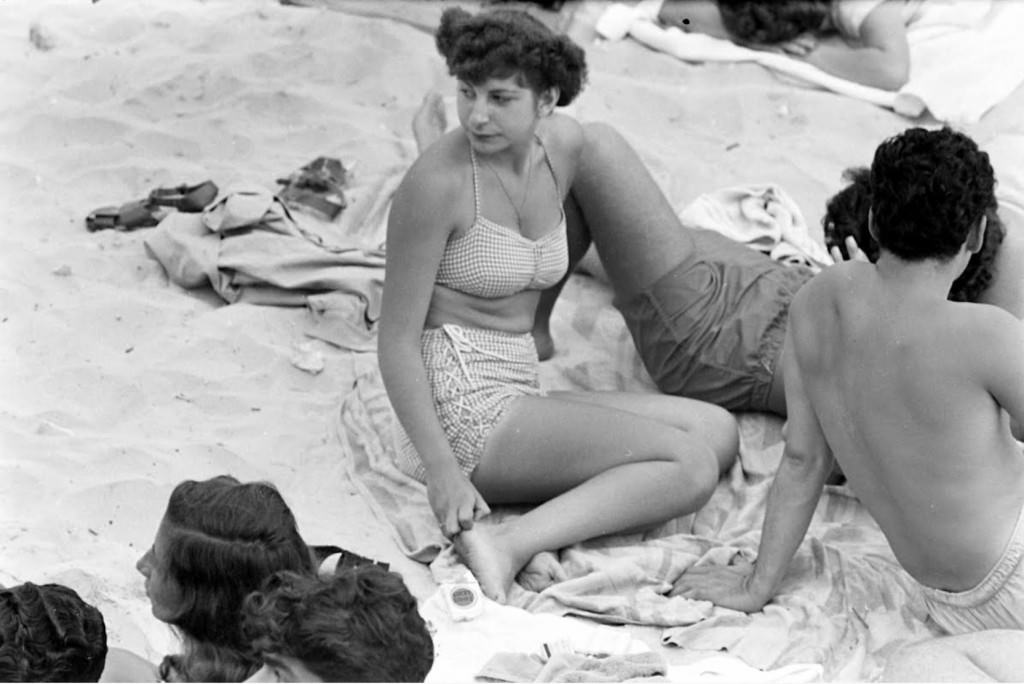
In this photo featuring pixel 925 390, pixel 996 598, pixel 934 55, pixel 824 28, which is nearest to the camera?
pixel 925 390

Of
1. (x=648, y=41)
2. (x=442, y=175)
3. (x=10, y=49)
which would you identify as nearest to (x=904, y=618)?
(x=442, y=175)

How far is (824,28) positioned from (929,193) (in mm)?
3819

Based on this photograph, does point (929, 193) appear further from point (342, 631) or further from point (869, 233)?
point (342, 631)

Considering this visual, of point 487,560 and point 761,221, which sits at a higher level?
point 761,221

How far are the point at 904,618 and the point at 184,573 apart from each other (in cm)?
178

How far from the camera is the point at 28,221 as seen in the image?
5.04 m

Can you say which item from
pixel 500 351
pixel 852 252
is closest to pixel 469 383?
pixel 500 351

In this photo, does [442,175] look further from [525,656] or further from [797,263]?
[797,263]

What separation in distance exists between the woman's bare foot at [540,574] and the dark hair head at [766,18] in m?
3.38

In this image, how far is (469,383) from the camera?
4062 mm

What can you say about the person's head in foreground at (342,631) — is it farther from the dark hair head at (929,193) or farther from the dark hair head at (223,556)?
the dark hair head at (929,193)


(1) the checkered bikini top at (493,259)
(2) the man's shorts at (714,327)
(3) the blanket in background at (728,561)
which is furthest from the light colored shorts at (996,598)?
(1) the checkered bikini top at (493,259)

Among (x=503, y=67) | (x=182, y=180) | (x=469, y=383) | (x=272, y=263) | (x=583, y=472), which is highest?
(x=503, y=67)

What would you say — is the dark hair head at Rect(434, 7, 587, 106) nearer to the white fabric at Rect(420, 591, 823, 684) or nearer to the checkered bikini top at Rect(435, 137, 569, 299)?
the checkered bikini top at Rect(435, 137, 569, 299)
